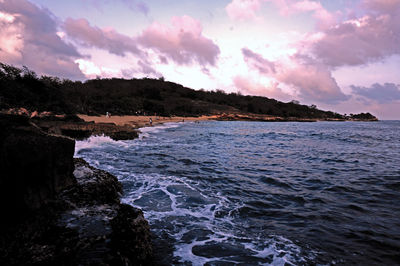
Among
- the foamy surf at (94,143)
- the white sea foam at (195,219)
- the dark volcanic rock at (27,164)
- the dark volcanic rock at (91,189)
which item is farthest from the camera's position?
the foamy surf at (94,143)

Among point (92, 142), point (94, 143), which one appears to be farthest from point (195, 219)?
point (92, 142)

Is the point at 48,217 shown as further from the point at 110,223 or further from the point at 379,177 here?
the point at 379,177

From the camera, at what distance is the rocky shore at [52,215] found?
2857 mm

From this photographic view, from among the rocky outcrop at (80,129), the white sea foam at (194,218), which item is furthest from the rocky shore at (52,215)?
the rocky outcrop at (80,129)

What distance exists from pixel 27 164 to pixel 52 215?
3.20 feet

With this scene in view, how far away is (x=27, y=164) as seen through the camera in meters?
3.63

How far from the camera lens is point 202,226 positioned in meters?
5.11

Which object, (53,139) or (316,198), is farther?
(316,198)

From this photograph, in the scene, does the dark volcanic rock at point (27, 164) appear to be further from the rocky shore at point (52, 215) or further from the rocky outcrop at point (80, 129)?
the rocky outcrop at point (80, 129)

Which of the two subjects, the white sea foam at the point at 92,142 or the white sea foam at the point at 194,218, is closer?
the white sea foam at the point at 194,218

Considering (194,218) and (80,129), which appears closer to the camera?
(194,218)

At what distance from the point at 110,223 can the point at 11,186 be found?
168cm

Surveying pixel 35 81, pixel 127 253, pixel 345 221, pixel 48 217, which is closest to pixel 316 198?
pixel 345 221

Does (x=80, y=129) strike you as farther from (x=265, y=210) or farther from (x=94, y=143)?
(x=265, y=210)
